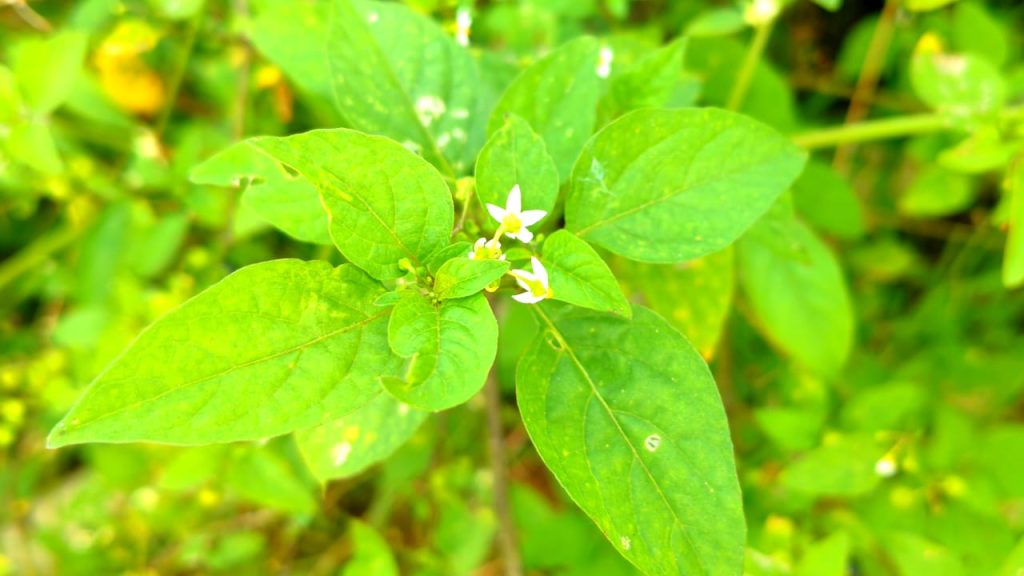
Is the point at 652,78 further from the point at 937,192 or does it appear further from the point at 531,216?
the point at 937,192

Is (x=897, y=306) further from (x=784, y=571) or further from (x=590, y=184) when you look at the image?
(x=590, y=184)

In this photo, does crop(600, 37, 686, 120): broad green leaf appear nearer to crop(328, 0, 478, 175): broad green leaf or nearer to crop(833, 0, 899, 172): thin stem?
crop(328, 0, 478, 175): broad green leaf

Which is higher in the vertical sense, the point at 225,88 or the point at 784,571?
the point at 225,88

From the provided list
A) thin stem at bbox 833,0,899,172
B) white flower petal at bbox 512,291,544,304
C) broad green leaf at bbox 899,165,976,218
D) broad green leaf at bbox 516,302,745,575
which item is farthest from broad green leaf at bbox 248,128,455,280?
thin stem at bbox 833,0,899,172

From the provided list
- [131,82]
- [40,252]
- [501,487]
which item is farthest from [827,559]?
[131,82]

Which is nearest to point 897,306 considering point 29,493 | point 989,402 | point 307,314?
point 989,402

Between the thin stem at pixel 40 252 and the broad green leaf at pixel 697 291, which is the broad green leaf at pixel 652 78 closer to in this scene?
the broad green leaf at pixel 697 291
